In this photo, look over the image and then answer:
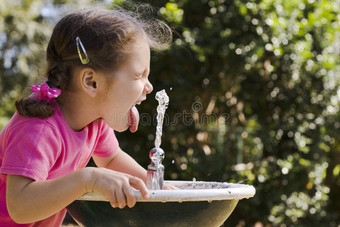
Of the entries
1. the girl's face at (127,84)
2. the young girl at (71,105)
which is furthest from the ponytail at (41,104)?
the girl's face at (127,84)

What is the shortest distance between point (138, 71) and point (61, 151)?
0.37 metres

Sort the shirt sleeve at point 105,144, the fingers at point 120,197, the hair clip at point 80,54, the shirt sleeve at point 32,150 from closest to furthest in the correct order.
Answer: the fingers at point 120,197 < the shirt sleeve at point 32,150 < the hair clip at point 80,54 < the shirt sleeve at point 105,144

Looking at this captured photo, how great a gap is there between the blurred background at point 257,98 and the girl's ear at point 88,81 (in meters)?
1.59

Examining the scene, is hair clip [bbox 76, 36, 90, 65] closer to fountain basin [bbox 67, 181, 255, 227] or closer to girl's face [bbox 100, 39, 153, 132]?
girl's face [bbox 100, 39, 153, 132]

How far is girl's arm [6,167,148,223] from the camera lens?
1270 mm

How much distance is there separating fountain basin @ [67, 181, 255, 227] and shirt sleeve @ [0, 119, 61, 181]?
0.15 m

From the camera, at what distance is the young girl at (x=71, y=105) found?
1366 mm

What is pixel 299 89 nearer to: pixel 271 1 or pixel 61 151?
pixel 271 1

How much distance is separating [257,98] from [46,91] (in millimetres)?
2131

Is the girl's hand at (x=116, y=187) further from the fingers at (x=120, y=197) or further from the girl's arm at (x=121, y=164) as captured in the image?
the girl's arm at (x=121, y=164)

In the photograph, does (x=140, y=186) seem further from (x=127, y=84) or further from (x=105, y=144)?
(x=105, y=144)

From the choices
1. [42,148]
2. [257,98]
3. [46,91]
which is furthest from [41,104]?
[257,98]

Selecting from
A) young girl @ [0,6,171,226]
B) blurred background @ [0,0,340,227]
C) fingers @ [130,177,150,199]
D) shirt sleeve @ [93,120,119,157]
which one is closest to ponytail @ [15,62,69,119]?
young girl @ [0,6,171,226]

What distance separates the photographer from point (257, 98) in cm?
342
